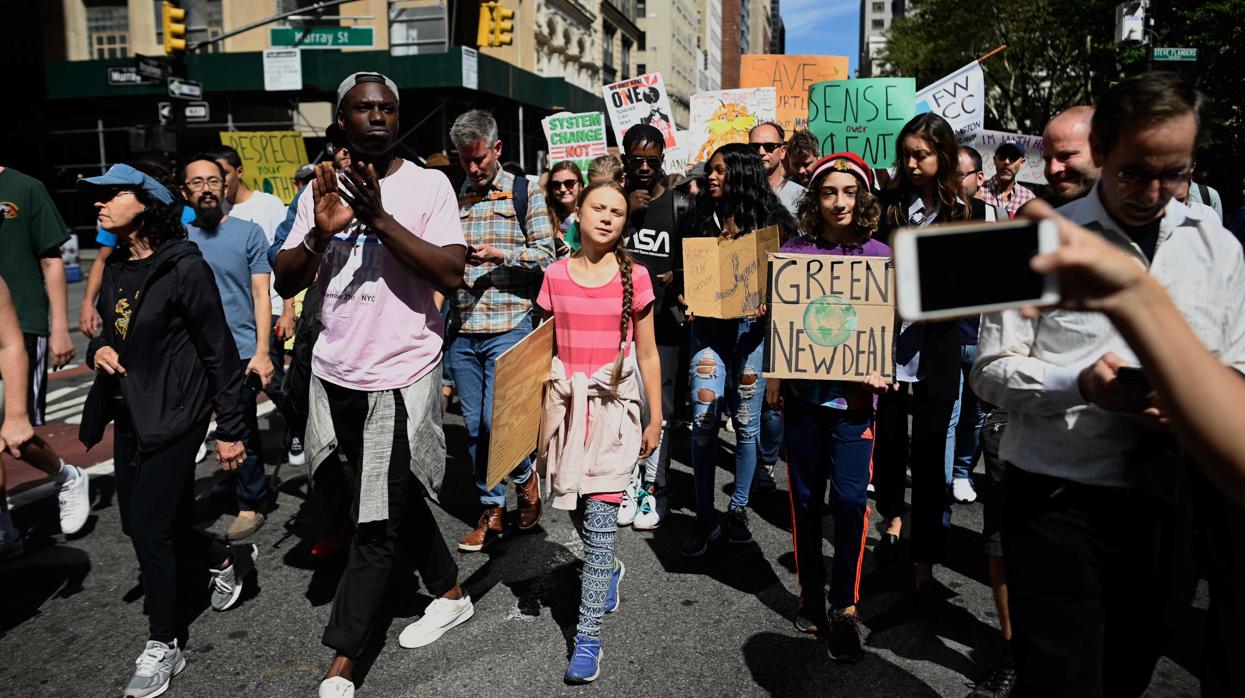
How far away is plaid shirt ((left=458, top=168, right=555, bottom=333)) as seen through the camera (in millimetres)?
4898

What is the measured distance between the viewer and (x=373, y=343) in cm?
328

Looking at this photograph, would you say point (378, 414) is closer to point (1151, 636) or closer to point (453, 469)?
point (1151, 636)

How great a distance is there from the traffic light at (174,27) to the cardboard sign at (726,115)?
10.3m

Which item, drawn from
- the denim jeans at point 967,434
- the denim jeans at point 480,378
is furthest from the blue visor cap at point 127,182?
the denim jeans at point 967,434

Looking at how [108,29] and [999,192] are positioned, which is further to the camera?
[108,29]

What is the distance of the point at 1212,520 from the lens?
2254mm

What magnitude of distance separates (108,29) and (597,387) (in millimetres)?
33598

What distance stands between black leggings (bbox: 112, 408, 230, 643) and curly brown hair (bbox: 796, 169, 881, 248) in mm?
2673

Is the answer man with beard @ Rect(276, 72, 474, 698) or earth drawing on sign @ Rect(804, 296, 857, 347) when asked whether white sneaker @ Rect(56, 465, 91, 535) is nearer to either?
man with beard @ Rect(276, 72, 474, 698)

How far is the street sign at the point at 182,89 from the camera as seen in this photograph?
50.6 ft

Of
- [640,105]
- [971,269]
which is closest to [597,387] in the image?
[971,269]

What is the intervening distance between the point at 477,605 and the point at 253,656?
3.15ft

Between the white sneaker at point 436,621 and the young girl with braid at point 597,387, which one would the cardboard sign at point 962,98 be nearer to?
the young girl with braid at point 597,387

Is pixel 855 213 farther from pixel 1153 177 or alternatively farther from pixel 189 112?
pixel 189 112
